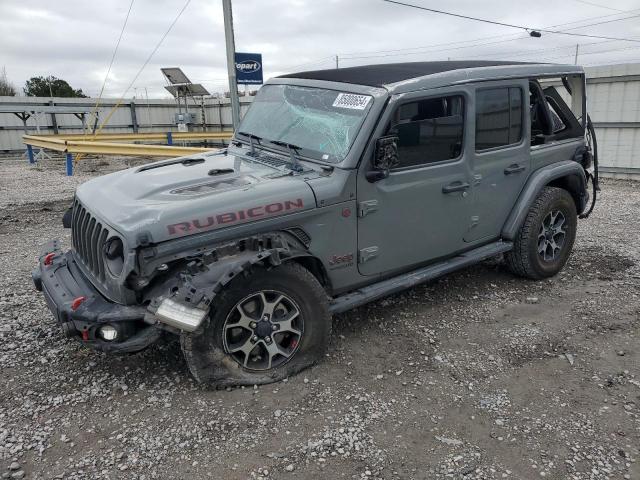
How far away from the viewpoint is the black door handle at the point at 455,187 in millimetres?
3969

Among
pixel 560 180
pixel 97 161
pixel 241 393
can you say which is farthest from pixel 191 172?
pixel 97 161

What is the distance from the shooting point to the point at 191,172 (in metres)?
3.71

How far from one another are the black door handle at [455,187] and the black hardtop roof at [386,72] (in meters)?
0.89

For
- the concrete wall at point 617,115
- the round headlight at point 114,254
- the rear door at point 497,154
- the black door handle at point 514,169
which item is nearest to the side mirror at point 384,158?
the rear door at point 497,154

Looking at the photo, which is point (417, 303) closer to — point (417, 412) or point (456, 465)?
point (417, 412)

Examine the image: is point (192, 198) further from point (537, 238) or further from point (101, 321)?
point (537, 238)

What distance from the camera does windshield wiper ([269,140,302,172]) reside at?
356cm

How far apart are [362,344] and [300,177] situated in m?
1.41

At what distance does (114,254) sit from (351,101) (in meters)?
1.97

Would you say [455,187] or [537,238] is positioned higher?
[455,187]

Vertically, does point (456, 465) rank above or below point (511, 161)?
below

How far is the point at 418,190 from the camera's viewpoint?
3785 millimetres

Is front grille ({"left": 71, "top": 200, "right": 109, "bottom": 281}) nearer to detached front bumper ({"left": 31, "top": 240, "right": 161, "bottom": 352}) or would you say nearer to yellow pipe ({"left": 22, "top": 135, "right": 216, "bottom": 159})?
detached front bumper ({"left": 31, "top": 240, "right": 161, "bottom": 352})

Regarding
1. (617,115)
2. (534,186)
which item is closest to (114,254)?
(534,186)
